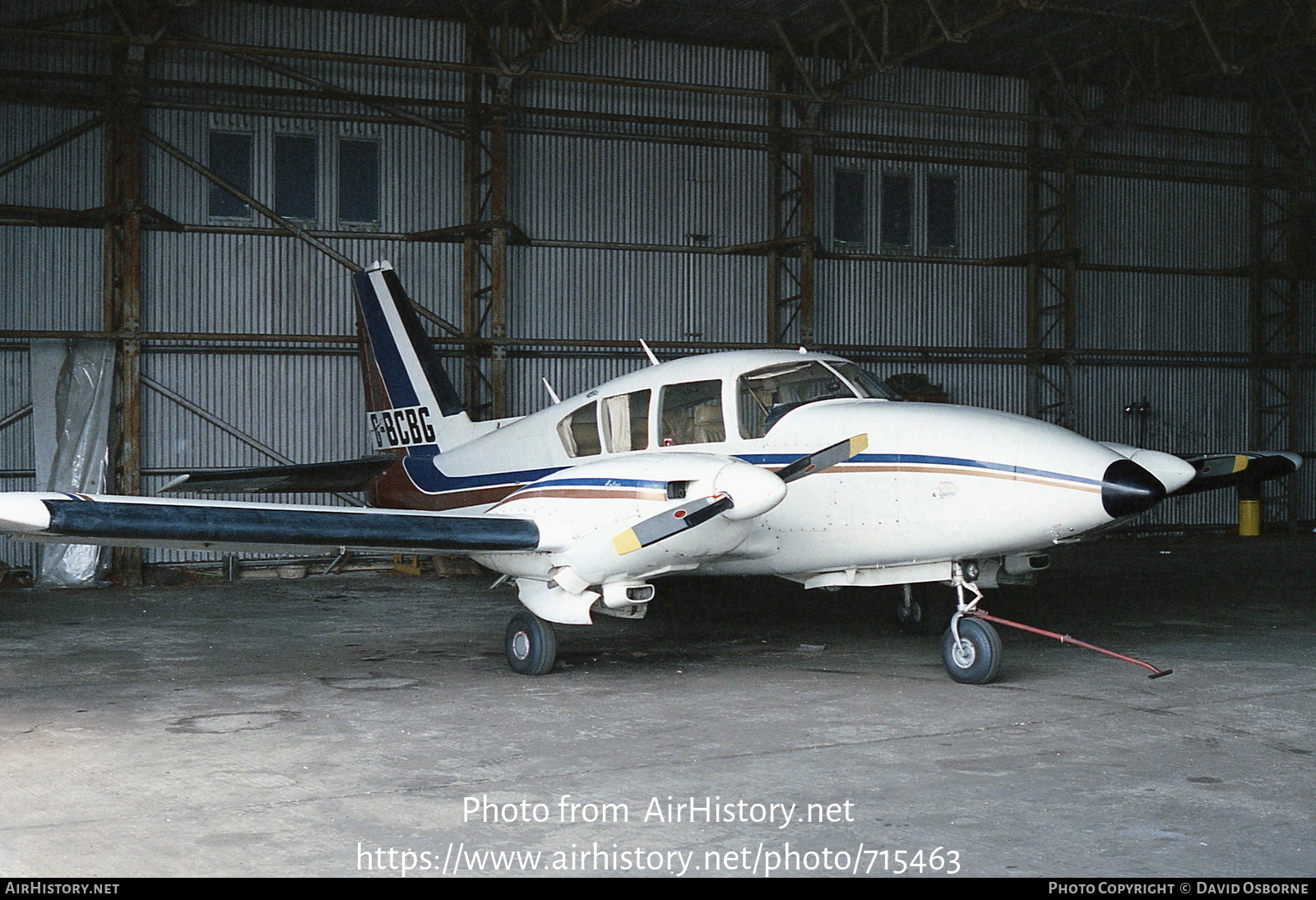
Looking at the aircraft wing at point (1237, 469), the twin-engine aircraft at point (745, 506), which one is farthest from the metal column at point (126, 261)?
the aircraft wing at point (1237, 469)

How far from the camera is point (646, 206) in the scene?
68.0 feet

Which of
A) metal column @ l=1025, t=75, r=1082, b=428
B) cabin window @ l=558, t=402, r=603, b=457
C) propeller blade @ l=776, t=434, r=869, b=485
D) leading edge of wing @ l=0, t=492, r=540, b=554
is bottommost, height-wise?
leading edge of wing @ l=0, t=492, r=540, b=554

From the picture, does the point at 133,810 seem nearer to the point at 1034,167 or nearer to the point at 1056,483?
the point at 1056,483

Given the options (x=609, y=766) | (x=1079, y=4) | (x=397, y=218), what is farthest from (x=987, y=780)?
(x=1079, y=4)

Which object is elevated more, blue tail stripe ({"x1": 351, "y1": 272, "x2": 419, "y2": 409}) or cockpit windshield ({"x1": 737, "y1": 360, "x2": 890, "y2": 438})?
blue tail stripe ({"x1": 351, "y1": 272, "x2": 419, "y2": 409})

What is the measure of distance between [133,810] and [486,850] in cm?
190

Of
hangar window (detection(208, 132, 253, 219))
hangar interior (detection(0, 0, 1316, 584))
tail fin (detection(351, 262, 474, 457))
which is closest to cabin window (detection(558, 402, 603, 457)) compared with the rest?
tail fin (detection(351, 262, 474, 457))

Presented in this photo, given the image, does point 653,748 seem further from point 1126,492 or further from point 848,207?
point 848,207

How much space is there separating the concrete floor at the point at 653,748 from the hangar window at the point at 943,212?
34.1ft

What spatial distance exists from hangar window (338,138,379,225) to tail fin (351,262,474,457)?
13.4 ft

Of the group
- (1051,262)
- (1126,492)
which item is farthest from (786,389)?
(1051,262)

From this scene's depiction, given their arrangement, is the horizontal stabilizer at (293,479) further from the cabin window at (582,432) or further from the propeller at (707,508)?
the propeller at (707,508)

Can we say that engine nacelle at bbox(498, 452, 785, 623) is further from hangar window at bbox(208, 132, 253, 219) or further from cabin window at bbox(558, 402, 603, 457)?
hangar window at bbox(208, 132, 253, 219)

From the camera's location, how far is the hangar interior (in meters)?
17.7
